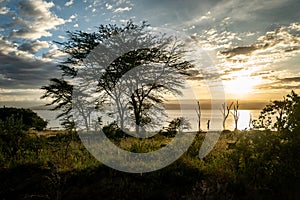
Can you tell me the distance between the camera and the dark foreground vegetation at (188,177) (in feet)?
23.0

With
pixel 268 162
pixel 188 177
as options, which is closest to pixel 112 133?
pixel 188 177

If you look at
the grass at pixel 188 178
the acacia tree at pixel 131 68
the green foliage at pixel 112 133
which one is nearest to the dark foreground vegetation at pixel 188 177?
the grass at pixel 188 178

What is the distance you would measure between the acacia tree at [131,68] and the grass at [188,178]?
1740cm

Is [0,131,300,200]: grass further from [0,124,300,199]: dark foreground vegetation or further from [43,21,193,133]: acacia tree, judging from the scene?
[43,21,193,133]: acacia tree

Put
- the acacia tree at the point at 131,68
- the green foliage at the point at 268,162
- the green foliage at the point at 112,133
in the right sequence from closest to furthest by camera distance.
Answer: the green foliage at the point at 268,162, the green foliage at the point at 112,133, the acacia tree at the point at 131,68

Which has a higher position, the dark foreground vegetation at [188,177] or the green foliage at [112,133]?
the green foliage at [112,133]

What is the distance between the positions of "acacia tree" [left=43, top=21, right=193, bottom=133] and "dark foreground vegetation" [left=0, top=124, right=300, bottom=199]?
17.3 meters

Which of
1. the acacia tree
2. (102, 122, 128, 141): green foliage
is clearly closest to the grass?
(102, 122, 128, 141): green foliage

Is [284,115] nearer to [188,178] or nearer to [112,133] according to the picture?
[188,178]

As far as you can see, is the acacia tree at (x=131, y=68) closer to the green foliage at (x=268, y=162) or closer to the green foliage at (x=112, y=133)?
the green foliage at (x=112, y=133)

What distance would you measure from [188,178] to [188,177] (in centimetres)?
9

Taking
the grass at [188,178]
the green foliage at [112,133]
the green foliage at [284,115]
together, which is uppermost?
the green foliage at [284,115]

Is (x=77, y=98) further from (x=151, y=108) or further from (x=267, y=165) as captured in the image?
(x=267, y=165)

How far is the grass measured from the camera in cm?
702
